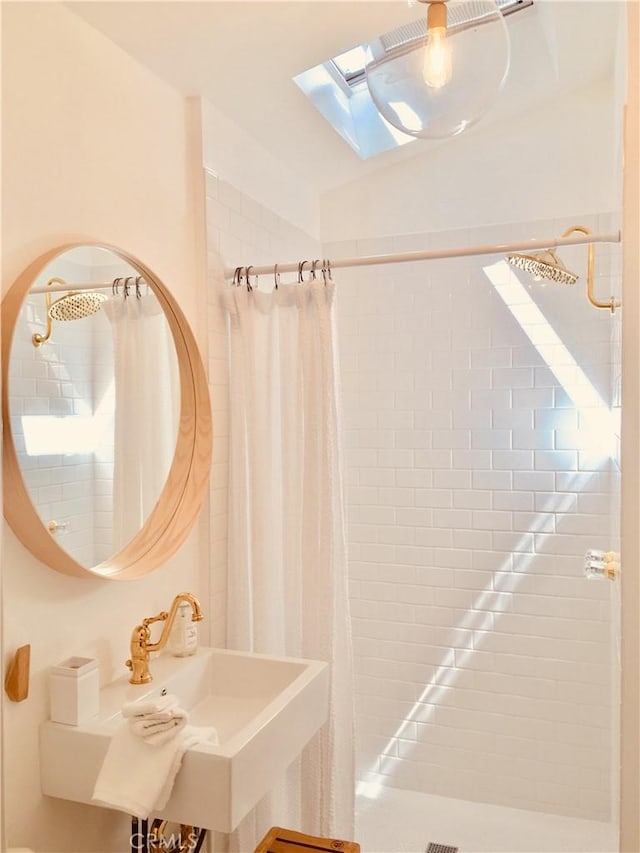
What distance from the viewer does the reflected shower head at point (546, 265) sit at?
216 centimetres

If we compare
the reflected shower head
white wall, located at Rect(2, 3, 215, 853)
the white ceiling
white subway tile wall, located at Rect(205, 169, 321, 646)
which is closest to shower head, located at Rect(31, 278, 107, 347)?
white wall, located at Rect(2, 3, 215, 853)

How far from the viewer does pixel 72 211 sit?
1608 millimetres

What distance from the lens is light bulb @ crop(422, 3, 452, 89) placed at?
1.26 meters

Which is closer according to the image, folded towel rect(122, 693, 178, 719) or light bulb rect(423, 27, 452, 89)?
light bulb rect(423, 27, 452, 89)

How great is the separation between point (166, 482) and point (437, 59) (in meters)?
1.24

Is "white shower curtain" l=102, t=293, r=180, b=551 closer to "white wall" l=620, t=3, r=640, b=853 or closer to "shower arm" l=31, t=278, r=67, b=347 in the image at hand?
"shower arm" l=31, t=278, r=67, b=347

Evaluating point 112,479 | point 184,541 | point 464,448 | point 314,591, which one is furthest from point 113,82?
point 464,448

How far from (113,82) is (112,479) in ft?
3.30

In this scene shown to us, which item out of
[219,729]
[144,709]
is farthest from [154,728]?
[219,729]

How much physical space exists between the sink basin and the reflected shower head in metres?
1.36

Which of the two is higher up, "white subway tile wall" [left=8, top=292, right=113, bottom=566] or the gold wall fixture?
the gold wall fixture

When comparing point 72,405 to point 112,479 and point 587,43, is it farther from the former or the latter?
point 587,43

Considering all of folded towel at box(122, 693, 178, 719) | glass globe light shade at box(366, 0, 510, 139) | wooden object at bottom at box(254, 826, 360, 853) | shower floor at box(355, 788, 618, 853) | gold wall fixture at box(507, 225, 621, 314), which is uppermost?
glass globe light shade at box(366, 0, 510, 139)

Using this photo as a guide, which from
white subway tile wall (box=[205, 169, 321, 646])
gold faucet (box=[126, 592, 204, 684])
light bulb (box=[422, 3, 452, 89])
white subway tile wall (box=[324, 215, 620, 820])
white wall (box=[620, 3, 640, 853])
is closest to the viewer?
white wall (box=[620, 3, 640, 853])
